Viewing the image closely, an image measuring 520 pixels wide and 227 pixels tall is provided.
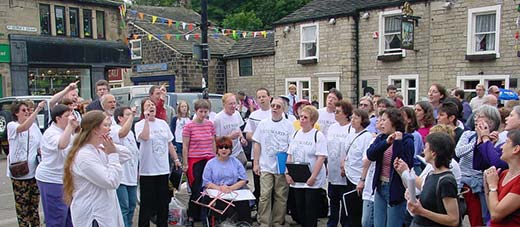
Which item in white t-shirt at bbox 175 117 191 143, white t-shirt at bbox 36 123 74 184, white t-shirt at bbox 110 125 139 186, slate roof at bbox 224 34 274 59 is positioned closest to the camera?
white t-shirt at bbox 36 123 74 184

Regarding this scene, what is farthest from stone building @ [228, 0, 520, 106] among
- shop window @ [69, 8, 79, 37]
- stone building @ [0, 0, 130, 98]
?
shop window @ [69, 8, 79, 37]

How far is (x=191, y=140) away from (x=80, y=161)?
8.52 ft

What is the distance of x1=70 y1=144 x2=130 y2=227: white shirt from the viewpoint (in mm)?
3611

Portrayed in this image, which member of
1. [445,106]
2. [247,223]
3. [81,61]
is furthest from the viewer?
[81,61]

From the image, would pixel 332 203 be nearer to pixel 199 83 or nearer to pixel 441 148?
pixel 441 148

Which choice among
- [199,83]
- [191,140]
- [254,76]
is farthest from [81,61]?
[191,140]

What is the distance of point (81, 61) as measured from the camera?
20.4 m

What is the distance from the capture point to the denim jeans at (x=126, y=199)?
17.5 ft

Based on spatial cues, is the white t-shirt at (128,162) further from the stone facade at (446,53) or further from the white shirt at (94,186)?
the stone facade at (446,53)

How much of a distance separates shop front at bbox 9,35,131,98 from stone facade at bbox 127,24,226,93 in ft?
12.2

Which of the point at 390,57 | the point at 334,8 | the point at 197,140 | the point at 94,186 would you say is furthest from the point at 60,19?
the point at 94,186

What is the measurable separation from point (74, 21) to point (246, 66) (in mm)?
9631

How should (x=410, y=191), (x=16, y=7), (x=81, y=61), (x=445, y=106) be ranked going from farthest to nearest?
1. (x=81, y=61)
2. (x=16, y=7)
3. (x=445, y=106)
4. (x=410, y=191)

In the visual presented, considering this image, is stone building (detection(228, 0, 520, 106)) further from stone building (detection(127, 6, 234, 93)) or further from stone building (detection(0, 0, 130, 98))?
stone building (detection(0, 0, 130, 98))
